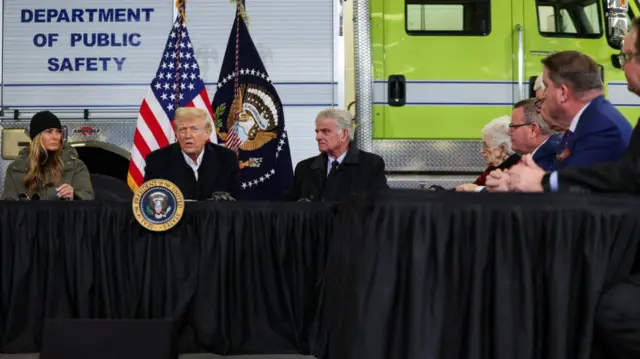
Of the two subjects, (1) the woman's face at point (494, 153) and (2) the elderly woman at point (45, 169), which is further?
(1) the woman's face at point (494, 153)

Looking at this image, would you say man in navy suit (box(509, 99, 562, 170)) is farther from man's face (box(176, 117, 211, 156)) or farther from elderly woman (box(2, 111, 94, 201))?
elderly woman (box(2, 111, 94, 201))

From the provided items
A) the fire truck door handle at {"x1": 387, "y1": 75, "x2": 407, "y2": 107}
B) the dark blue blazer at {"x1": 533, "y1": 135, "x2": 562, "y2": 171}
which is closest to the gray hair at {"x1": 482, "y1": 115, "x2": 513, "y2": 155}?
the fire truck door handle at {"x1": 387, "y1": 75, "x2": 407, "y2": 107}

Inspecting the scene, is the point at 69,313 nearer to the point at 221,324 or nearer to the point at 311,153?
the point at 221,324

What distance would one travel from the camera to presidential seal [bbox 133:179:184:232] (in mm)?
4832

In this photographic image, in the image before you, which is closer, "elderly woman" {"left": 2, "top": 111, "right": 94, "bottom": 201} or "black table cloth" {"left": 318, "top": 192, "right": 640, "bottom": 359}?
"black table cloth" {"left": 318, "top": 192, "right": 640, "bottom": 359}

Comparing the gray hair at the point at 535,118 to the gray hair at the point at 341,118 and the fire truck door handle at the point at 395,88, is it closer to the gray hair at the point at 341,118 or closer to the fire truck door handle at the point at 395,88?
the gray hair at the point at 341,118

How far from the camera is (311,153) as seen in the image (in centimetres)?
738

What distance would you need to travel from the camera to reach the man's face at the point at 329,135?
21.7 feet

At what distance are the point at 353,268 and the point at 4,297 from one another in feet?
9.79

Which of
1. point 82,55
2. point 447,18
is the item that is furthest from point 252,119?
point 447,18

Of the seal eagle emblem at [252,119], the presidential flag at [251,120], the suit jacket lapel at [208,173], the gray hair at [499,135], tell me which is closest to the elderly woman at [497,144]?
the gray hair at [499,135]

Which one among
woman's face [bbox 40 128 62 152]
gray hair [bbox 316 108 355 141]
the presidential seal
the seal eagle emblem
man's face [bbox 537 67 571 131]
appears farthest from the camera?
the seal eagle emblem

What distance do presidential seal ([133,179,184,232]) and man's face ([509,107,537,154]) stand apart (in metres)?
2.19

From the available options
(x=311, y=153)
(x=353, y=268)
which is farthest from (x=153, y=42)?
(x=353, y=268)
